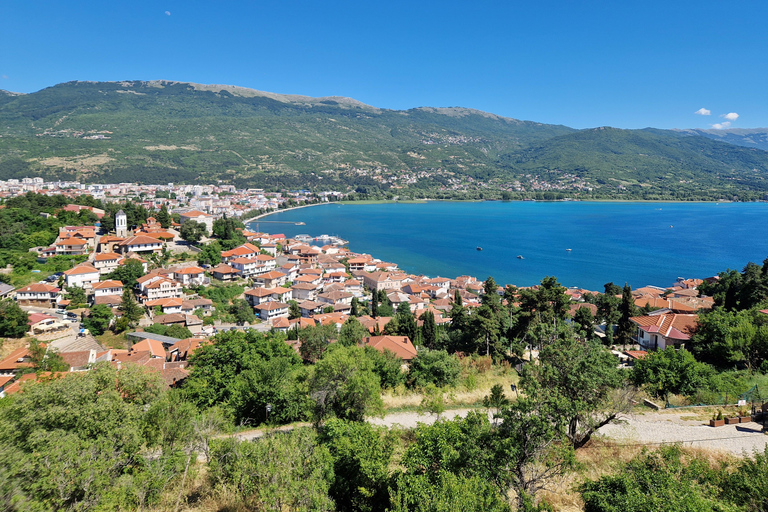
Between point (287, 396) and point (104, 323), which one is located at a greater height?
point (287, 396)

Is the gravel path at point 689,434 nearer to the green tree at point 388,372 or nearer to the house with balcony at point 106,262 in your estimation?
the green tree at point 388,372

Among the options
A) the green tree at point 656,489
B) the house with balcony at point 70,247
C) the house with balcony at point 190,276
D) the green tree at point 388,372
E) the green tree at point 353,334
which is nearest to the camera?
the green tree at point 656,489

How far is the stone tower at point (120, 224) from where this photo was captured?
30.1 m

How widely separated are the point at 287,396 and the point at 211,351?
2.86m

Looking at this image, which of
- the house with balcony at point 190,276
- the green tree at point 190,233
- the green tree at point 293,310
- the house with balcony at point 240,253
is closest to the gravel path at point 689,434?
the green tree at point 293,310

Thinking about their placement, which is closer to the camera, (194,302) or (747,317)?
(747,317)

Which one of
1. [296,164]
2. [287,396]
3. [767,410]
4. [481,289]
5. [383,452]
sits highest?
[296,164]

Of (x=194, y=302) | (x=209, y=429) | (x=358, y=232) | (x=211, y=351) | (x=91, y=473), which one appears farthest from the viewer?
(x=358, y=232)

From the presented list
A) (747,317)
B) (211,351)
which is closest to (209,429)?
(211,351)

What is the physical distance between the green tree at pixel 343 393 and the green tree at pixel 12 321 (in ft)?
58.4

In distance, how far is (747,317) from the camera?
1119 cm

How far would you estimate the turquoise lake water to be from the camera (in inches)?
1657

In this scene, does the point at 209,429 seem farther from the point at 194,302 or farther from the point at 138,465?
the point at 194,302

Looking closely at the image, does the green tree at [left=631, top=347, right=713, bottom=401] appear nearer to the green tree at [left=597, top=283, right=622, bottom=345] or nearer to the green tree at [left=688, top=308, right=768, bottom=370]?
the green tree at [left=688, top=308, right=768, bottom=370]
